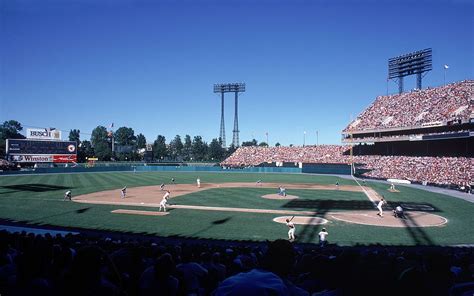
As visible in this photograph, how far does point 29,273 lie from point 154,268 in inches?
57.3

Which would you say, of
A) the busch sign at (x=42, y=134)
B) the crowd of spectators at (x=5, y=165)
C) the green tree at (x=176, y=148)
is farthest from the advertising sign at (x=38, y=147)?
the green tree at (x=176, y=148)

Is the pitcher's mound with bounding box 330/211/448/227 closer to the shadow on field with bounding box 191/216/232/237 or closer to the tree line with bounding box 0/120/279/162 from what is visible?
the shadow on field with bounding box 191/216/232/237

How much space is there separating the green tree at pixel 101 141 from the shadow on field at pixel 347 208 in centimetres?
10617

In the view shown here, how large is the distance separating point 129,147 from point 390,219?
9135cm

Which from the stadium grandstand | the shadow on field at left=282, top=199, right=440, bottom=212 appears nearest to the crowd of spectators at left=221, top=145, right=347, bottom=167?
the stadium grandstand

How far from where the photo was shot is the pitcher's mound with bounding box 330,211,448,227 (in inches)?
867

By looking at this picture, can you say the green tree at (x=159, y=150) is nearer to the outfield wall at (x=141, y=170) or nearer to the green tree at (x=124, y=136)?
the green tree at (x=124, y=136)

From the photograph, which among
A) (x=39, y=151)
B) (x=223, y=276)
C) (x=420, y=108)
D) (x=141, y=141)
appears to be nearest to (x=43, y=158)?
(x=39, y=151)

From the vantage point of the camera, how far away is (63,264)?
454 centimetres

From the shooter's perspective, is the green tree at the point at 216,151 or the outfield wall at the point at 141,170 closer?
the outfield wall at the point at 141,170

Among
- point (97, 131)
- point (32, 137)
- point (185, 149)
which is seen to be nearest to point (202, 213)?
point (32, 137)

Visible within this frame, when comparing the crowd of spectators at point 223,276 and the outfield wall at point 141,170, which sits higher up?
the crowd of spectators at point 223,276

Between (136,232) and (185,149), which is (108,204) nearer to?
(136,232)

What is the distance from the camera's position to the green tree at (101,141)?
412 ft
